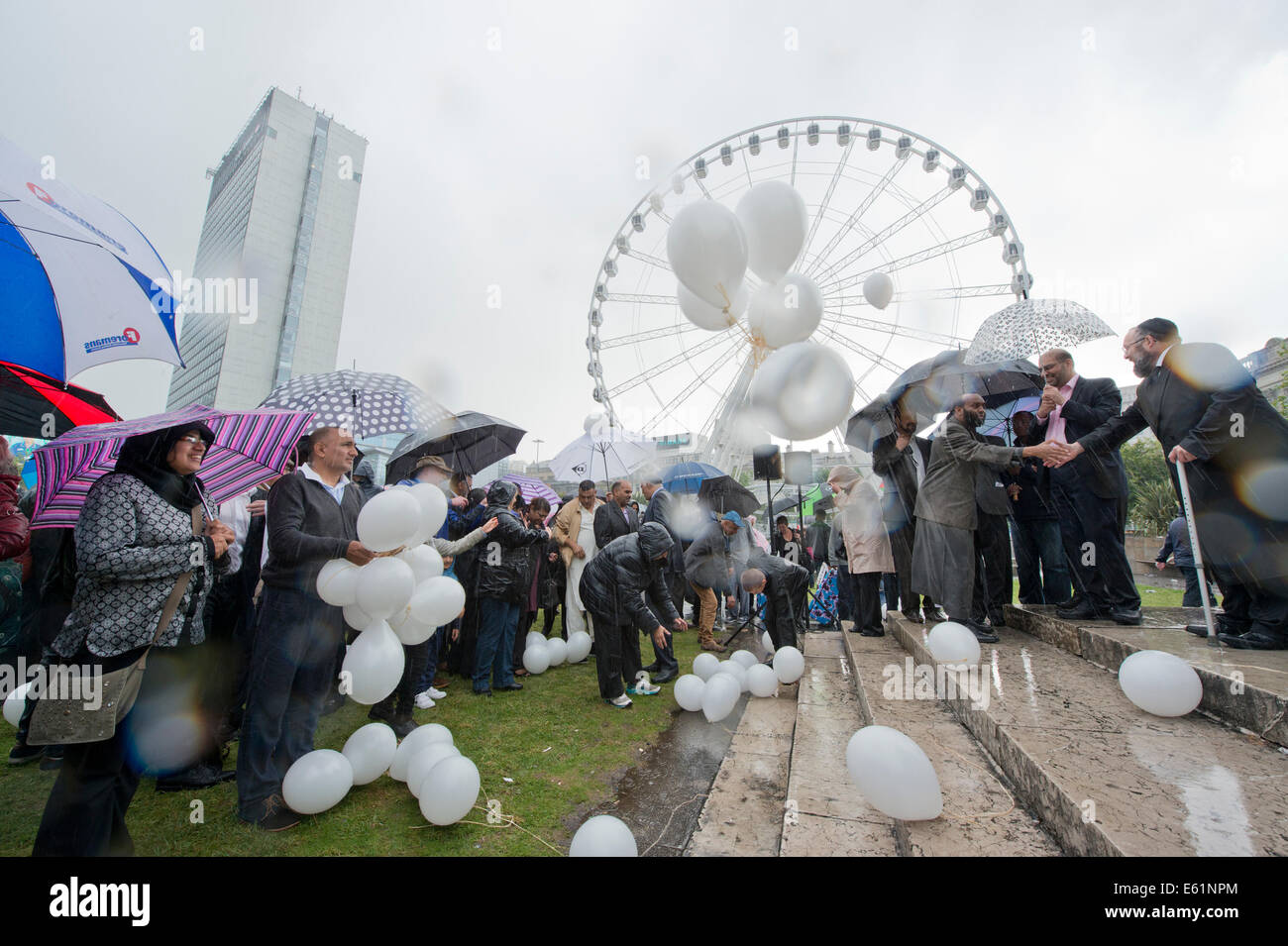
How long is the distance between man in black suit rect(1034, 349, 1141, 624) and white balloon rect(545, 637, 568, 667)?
148 inches

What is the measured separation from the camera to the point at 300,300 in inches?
1672

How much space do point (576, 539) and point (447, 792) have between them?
325cm

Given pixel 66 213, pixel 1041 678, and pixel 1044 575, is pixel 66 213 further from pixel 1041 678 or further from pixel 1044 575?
pixel 1044 575

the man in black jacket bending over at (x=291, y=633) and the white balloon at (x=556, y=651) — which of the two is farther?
the white balloon at (x=556, y=651)

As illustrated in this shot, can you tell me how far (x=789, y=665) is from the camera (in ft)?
11.7

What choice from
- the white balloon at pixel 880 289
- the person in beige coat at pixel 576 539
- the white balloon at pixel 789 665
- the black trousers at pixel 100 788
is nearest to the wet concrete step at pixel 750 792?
the white balloon at pixel 789 665

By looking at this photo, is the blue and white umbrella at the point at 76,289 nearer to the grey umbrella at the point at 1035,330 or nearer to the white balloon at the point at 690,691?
the white balloon at the point at 690,691

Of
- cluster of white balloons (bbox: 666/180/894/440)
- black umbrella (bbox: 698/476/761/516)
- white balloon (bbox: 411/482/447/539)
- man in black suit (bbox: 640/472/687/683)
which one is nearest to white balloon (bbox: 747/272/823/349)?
cluster of white balloons (bbox: 666/180/894/440)

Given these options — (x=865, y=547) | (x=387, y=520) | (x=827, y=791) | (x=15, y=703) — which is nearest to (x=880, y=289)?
(x=865, y=547)

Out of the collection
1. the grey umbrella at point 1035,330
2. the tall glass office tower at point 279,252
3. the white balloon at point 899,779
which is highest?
the tall glass office tower at point 279,252

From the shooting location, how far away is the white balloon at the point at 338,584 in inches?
79.6

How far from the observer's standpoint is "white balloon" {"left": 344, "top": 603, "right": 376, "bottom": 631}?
2174mm

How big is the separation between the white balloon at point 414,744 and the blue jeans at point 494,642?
139 centimetres

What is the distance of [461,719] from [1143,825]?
320 centimetres
